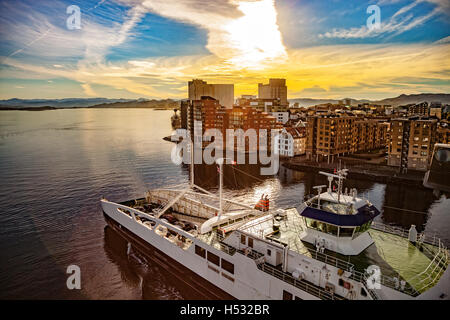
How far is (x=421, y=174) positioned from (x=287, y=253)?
82.2 ft

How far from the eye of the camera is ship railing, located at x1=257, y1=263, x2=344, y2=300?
7160 mm

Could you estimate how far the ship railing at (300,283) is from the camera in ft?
23.5

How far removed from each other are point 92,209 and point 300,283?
1497 cm

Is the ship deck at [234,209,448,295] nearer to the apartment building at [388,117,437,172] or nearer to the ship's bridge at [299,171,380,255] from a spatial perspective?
the ship's bridge at [299,171,380,255]

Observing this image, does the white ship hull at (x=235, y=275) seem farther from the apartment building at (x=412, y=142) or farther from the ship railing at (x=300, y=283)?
the apartment building at (x=412, y=142)

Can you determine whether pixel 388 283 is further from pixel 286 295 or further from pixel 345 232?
pixel 286 295

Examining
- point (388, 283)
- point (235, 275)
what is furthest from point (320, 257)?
point (235, 275)

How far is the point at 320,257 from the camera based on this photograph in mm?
7695
